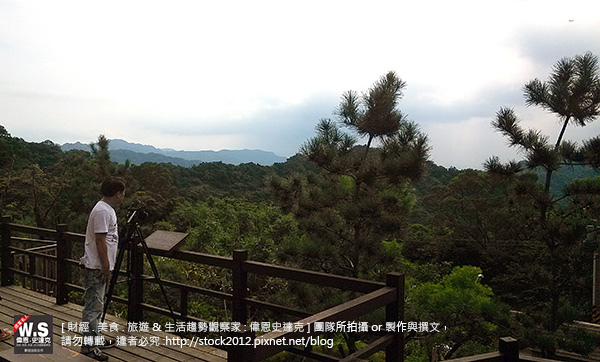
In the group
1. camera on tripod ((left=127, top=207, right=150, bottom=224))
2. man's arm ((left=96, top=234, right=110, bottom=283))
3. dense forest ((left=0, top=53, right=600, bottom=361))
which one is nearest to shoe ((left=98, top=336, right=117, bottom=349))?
man's arm ((left=96, top=234, right=110, bottom=283))

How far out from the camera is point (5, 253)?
4.52 meters

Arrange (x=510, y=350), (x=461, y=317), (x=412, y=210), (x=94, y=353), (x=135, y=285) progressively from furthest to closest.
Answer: (x=412, y=210)
(x=461, y=317)
(x=135, y=285)
(x=94, y=353)
(x=510, y=350)

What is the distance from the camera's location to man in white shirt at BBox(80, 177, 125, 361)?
2.63 meters

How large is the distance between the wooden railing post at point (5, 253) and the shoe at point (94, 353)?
8.05ft

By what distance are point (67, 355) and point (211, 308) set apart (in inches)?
315

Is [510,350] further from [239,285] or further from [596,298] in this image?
[596,298]

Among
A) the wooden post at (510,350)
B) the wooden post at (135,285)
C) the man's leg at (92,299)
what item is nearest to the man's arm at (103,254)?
the man's leg at (92,299)

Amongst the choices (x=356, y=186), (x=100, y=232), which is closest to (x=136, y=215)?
(x=100, y=232)

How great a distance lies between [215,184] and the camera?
29312 mm

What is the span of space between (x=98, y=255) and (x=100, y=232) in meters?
0.20

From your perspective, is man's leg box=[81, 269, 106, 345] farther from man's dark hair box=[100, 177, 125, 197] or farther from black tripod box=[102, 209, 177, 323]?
man's dark hair box=[100, 177, 125, 197]

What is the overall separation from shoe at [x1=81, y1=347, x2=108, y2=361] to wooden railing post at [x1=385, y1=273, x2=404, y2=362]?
1770mm

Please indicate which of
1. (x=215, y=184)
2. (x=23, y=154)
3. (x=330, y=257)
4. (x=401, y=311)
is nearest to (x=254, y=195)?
(x=215, y=184)

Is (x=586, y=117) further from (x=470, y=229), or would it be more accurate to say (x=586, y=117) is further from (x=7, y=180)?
(x=7, y=180)
